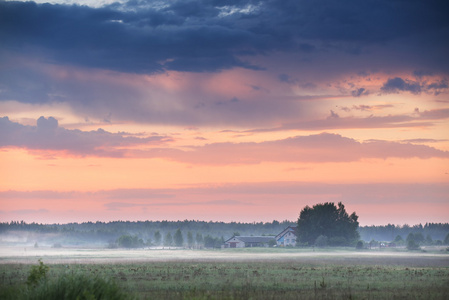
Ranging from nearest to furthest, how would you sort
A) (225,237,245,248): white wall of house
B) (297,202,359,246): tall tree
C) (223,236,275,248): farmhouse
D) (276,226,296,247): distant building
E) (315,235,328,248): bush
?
(315,235,328,248): bush < (297,202,359,246): tall tree < (276,226,296,247): distant building < (223,236,275,248): farmhouse < (225,237,245,248): white wall of house

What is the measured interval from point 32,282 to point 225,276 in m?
23.9

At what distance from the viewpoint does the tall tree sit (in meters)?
156

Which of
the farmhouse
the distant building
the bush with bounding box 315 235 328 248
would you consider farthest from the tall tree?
the farmhouse

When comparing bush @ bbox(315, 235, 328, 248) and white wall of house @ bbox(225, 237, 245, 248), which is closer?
bush @ bbox(315, 235, 328, 248)

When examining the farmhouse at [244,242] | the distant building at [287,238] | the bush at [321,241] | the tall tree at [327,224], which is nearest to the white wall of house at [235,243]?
the farmhouse at [244,242]

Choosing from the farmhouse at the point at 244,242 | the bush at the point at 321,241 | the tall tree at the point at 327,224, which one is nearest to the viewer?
the bush at the point at 321,241

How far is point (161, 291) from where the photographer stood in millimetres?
39219

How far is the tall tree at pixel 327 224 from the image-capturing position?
15575 cm

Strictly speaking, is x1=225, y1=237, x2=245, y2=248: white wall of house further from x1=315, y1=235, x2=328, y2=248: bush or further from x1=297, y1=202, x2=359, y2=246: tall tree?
x1=315, y1=235, x2=328, y2=248: bush

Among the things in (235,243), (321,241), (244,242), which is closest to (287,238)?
(244,242)

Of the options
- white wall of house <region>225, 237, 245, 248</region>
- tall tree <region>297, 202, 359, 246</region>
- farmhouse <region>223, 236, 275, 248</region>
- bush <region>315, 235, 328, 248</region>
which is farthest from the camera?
white wall of house <region>225, 237, 245, 248</region>

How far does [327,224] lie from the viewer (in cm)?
15625

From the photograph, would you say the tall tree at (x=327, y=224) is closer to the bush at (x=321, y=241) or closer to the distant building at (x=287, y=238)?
the bush at (x=321, y=241)

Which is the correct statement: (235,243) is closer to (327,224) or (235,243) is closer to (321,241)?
(327,224)
